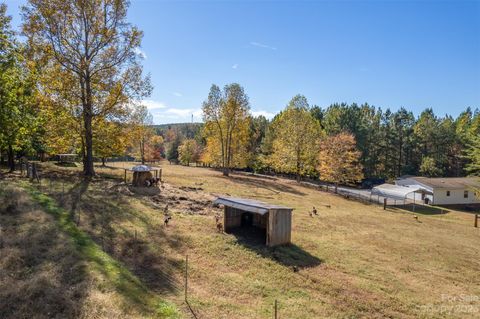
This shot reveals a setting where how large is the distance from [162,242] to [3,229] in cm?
659

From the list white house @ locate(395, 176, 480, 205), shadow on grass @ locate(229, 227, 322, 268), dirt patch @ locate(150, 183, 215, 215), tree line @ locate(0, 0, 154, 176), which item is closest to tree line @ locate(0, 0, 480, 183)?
tree line @ locate(0, 0, 154, 176)

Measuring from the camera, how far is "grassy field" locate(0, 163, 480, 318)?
33.9 ft

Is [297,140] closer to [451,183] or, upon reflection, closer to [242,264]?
[451,183]

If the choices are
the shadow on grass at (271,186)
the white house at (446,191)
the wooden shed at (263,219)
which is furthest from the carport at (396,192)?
the wooden shed at (263,219)

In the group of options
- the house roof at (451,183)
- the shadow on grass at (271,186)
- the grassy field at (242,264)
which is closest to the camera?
the grassy field at (242,264)

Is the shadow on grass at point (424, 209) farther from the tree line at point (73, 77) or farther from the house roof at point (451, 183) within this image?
the tree line at point (73, 77)

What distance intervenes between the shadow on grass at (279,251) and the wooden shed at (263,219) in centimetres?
38

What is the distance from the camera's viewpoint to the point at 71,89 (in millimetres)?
→ 26188

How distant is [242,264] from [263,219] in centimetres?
562

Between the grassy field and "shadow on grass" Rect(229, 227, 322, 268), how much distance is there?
6cm

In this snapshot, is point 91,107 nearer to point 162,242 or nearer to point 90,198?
point 90,198

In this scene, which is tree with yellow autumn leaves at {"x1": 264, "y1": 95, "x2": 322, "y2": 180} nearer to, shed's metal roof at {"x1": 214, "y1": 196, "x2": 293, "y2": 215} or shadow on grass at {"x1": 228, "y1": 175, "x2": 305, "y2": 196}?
shadow on grass at {"x1": 228, "y1": 175, "x2": 305, "y2": 196}

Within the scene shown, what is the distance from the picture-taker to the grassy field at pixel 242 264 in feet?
33.9

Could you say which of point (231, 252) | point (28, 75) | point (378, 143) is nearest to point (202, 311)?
point (231, 252)
